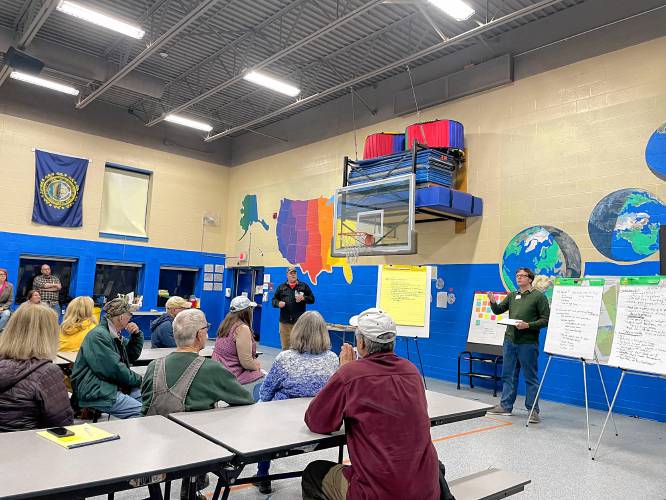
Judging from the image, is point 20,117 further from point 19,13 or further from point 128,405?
point 128,405

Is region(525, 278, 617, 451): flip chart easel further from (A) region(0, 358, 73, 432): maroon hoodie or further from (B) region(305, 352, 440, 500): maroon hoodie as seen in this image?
(A) region(0, 358, 73, 432): maroon hoodie

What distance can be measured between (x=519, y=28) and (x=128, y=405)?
6.77m

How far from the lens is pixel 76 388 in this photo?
3059 millimetres

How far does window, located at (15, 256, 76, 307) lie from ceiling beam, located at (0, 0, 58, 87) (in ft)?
11.3

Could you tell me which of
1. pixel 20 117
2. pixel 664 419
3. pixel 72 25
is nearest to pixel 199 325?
pixel 664 419

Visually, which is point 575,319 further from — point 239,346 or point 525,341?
point 239,346

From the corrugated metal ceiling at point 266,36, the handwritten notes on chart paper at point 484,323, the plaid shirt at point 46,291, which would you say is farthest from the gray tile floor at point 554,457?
the plaid shirt at point 46,291

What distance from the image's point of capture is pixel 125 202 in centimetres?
1050

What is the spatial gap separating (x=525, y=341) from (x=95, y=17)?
6213mm

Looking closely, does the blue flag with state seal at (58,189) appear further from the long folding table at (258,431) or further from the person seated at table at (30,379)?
the long folding table at (258,431)

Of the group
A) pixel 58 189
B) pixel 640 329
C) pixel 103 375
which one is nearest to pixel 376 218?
pixel 640 329

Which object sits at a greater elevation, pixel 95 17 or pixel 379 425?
pixel 95 17

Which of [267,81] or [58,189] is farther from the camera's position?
[58,189]

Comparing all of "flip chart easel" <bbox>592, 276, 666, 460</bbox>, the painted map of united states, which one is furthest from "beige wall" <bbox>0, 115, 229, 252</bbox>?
"flip chart easel" <bbox>592, 276, 666, 460</bbox>
